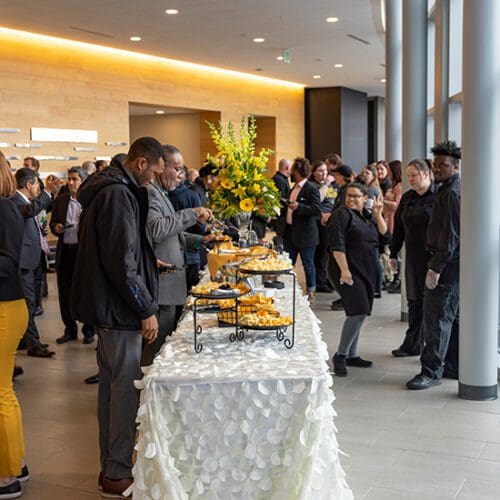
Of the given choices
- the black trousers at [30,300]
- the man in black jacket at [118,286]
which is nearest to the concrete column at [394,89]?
the black trousers at [30,300]

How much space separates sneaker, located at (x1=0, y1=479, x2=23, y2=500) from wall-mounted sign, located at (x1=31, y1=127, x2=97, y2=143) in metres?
10.4

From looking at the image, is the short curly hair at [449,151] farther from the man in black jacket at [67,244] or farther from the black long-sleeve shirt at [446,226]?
the man in black jacket at [67,244]

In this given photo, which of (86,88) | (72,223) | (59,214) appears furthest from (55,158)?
(72,223)

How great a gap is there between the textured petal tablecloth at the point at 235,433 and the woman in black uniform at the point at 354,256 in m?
2.84

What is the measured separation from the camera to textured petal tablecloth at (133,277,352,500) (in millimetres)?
3010

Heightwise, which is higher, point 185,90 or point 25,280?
point 185,90

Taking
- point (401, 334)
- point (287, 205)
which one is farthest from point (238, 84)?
point (401, 334)

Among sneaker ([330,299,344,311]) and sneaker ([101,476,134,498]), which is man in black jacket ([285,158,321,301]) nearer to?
sneaker ([330,299,344,311])

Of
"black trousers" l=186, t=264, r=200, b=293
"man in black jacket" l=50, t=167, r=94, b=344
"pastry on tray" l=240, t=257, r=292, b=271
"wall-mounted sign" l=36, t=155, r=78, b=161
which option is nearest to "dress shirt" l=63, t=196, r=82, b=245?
"man in black jacket" l=50, t=167, r=94, b=344

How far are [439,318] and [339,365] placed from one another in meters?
0.89

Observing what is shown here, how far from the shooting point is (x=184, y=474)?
3.06 m

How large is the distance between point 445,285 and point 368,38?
10.2 m

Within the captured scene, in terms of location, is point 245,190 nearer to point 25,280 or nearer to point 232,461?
point 25,280

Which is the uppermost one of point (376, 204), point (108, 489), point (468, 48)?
point (468, 48)
